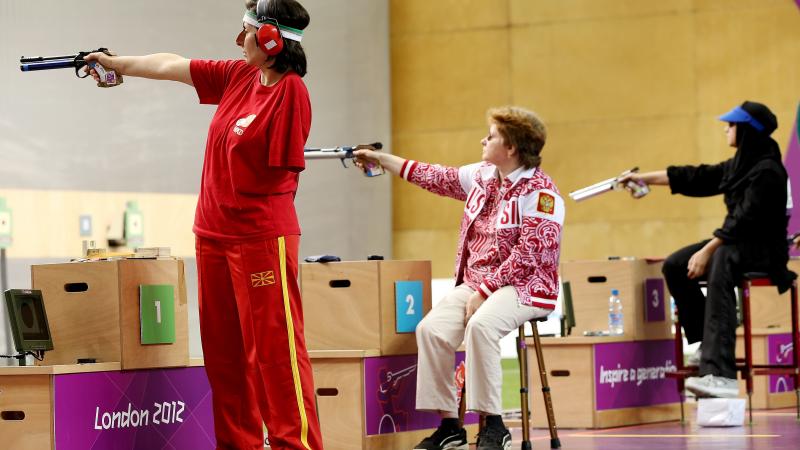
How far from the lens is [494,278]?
4.41 m

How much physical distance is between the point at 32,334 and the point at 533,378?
8.84 feet

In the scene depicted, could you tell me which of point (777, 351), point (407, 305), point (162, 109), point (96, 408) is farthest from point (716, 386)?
point (162, 109)

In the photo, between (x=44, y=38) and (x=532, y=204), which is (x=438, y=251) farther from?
(x=532, y=204)

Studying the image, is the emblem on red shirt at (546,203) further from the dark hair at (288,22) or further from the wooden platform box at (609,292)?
the wooden platform box at (609,292)

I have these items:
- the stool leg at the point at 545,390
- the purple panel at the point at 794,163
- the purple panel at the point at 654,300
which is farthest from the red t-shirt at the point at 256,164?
the purple panel at the point at 794,163

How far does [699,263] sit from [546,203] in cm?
151

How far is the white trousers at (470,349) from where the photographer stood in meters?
4.23

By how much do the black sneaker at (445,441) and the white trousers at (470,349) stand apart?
0.23ft

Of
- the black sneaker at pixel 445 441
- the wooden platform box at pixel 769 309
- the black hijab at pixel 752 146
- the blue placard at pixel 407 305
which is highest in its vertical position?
the black hijab at pixel 752 146

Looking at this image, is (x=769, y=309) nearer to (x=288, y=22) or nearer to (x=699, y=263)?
(x=699, y=263)

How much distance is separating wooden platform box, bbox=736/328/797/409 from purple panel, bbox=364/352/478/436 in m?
2.45

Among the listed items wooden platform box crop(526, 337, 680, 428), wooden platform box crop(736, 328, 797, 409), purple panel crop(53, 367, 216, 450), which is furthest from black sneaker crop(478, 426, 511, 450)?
wooden platform box crop(736, 328, 797, 409)

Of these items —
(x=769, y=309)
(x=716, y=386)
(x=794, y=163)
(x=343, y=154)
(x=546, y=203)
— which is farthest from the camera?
(x=794, y=163)

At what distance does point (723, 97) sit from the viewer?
A: 855 cm
